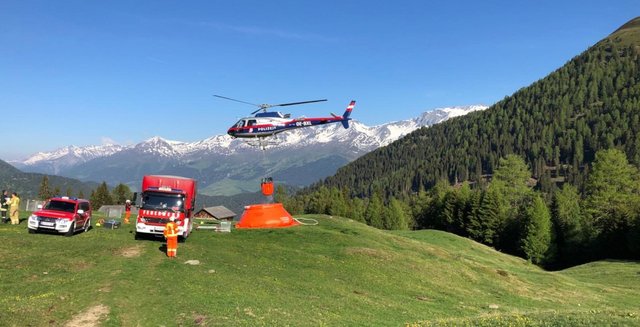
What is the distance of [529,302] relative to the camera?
31.3 metres

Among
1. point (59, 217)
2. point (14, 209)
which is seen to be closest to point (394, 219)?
point (14, 209)

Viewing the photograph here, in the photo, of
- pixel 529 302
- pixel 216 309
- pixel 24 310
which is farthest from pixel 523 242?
pixel 24 310

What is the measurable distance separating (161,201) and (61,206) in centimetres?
877

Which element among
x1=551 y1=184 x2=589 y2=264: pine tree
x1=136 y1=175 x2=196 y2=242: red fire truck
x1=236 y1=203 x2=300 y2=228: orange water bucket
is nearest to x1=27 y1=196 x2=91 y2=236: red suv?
x1=136 y1=175 x2=196 y2=242: red fire truck

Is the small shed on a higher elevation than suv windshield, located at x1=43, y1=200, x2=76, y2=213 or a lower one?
lower

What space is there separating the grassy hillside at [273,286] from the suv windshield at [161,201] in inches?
115

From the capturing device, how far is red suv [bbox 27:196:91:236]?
1271 inches

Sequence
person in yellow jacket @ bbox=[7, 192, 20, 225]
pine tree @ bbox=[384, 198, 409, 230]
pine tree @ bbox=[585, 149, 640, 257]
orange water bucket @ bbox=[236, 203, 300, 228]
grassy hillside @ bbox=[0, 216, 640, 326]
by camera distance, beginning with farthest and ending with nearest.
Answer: pine tree @ bbox=[384, 198, 409, 230]
pine tree @ bbox=[585, 149, 640, 257]
orange water bucket @ bbox=[236, 203, 300, 228]
person in yellow jacket @ bbox=[7, 192, 20, 225]
grassy hillside @ bbox=[0, 216, 640, 326]

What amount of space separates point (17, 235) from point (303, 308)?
23.6 m

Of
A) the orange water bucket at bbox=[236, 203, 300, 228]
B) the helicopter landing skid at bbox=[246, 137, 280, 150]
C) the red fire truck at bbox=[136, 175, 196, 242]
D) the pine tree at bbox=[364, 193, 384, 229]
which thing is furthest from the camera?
the pine tree at bbox=[364, 193, 384, 229]

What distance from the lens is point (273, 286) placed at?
24203 millimetres

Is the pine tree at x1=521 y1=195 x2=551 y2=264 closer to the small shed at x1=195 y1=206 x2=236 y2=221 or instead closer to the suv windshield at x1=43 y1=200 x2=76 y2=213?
the suv windshield at x1=43 y1=200 x2=76 y2=213

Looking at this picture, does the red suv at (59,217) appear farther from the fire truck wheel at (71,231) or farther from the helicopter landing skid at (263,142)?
the helicopter landing skid at (263,142)

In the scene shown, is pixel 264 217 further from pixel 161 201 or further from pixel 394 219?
pixel 394 219
